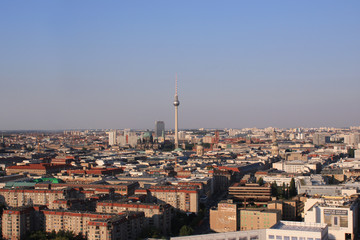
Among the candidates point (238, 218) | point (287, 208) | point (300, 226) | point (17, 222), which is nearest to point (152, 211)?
point (238, 218)

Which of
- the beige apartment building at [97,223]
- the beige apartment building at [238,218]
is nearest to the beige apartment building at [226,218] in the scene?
the beige apartment building at [238,218]

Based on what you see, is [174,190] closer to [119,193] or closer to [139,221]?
[119,193]

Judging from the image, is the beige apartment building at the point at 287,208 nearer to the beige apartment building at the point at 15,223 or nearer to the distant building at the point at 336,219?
the distant building at the point at 336,219

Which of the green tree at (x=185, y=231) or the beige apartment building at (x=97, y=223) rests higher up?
the beige apartment building at (x=97, y=223)

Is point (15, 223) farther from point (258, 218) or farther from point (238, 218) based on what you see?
point (258, 218)

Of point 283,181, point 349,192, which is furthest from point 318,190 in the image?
point 283,181

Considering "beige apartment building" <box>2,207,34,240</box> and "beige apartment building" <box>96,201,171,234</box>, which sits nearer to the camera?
"beige apartment building" <box>2,207,34,240</box>

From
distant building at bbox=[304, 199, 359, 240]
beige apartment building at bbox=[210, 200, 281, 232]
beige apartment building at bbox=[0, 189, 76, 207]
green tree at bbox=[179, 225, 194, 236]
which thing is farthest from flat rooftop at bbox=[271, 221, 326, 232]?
beige apartment building at bbox=[0, 189, 76, 207]

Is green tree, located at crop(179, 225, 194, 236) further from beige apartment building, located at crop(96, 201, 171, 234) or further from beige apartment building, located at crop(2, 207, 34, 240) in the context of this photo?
beige apartment building, located at crop(2, 207, 34, 240)
